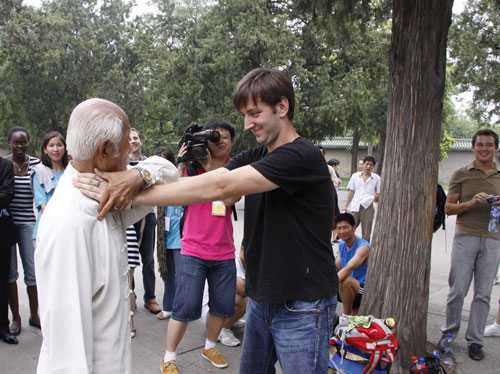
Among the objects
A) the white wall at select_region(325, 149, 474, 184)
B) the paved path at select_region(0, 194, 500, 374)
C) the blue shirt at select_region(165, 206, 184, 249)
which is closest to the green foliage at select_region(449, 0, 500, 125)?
the paved path at select_region(0, 194, 500, 374)

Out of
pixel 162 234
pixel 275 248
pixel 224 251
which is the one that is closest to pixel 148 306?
pixel 162 234

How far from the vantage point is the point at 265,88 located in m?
→ 1.99

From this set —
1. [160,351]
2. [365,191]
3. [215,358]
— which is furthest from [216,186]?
[365,191]

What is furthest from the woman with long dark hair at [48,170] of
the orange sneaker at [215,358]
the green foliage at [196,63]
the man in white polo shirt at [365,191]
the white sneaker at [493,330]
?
the green foliage at [196,63]

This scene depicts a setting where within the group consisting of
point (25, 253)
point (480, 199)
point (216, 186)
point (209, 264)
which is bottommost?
point (25, 253)

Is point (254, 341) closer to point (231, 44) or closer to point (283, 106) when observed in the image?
point (283, 106)

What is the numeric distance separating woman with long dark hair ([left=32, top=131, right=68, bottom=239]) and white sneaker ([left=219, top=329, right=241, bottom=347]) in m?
1.94

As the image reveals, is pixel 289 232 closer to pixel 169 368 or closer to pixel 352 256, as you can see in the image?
pixel 169 368

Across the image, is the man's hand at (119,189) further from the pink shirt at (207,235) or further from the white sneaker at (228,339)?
the white sneaker at (228,339)

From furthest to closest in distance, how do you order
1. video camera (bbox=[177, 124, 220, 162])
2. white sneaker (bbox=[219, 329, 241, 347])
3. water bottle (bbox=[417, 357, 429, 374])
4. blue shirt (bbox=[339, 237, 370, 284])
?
1. blue shirt (bbox=[339, 237, 370, 284])
2. white sneaker (bbox=[219, 329, 241, 347])
3. water bottle (bbox=[417, 357, 429, 374])
4. video camera (bbox=[177, 124, 220, 162])

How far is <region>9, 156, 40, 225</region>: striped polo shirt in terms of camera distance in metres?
4.43

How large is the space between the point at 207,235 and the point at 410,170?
1590mm

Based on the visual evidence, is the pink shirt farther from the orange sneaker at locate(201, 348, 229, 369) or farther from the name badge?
the orange sneaker at locate(201, 348, 229, 369)

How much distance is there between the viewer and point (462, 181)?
4297 mm
